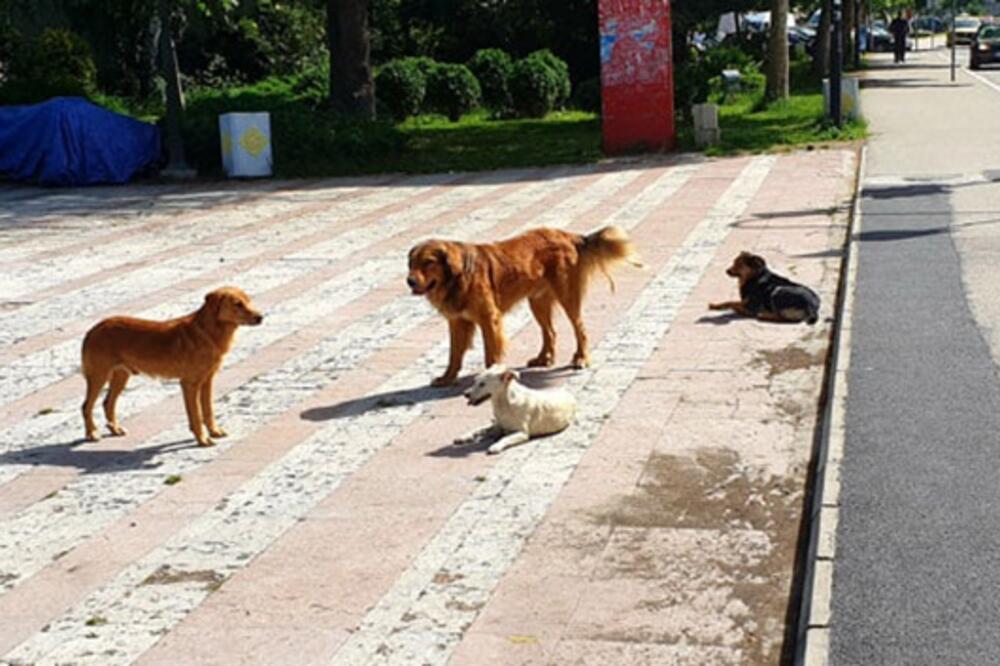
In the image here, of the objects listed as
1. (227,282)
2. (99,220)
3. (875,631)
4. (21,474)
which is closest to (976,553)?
(875,631)

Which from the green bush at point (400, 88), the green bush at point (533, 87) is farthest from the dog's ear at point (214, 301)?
the green bush at point (533, 87)

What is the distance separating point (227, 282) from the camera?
14.7 metres

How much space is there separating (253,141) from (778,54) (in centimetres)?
1395

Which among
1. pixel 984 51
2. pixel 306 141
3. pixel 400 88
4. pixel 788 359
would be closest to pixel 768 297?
pixel 788 359

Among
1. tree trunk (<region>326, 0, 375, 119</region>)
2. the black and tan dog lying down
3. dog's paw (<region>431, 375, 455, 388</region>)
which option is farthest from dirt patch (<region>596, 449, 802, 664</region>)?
tree trunk (<region>326, 0, 375, 119</region>)

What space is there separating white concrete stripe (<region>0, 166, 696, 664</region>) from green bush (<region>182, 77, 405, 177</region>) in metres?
16.9

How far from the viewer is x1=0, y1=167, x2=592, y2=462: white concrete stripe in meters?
9.24

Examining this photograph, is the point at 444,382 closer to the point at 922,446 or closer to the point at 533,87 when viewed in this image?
the point at 922,446

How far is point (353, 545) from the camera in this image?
22.5 ft

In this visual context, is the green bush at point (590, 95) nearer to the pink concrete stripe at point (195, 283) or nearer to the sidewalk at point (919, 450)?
the pink concrete stripe at point (195, 283)

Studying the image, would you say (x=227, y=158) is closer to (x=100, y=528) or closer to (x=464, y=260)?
(x=464, y=260)

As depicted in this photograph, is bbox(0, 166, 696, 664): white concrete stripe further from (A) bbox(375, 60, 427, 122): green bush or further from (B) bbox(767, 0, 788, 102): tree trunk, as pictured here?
(A) bbox(375, 60, 427, 122): green bush

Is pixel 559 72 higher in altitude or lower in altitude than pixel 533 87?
higher

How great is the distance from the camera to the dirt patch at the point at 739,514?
584cm
